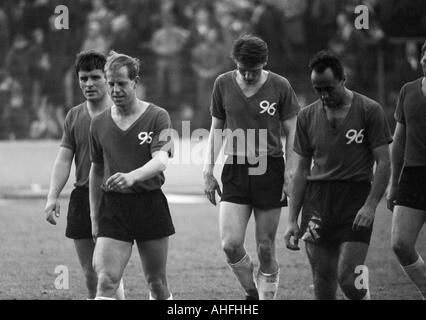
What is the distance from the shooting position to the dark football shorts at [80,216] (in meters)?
8.81

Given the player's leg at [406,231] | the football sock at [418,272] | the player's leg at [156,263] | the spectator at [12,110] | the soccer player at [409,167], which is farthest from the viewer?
the spectator at [12,110]

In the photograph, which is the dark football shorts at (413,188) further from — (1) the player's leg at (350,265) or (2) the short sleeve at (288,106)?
(2) the short sleeve at (288,106)

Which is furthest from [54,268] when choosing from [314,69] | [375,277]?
[314,69]

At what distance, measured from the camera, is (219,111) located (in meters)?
9.16

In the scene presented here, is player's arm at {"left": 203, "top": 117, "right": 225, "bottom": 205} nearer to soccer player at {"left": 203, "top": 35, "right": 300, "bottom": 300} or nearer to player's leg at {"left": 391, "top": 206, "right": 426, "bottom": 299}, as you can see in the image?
soccer player at {"left": 203, "top": 35, "right": 300, "bottom": 300}

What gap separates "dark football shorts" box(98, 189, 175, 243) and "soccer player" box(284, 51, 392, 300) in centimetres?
96

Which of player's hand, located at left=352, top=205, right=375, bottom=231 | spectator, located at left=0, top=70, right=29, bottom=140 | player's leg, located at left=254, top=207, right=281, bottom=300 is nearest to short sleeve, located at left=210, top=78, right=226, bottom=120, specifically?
player's leg, located at left=254, top=207, right=281, bottom=300

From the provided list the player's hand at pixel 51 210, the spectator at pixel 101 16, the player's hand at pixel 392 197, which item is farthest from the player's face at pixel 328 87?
the spectator at pixel 101 16

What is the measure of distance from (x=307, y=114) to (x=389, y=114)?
10.1 m

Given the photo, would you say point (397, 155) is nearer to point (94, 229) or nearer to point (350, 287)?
point (350, 287)

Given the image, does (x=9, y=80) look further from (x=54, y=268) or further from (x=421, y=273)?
(x=421, y=273)

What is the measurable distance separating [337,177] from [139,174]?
55.7 inches

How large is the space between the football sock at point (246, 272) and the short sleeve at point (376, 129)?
5.98 feet

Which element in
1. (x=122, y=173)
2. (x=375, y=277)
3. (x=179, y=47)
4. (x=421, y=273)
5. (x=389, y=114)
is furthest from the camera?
(x=179, y=47)
